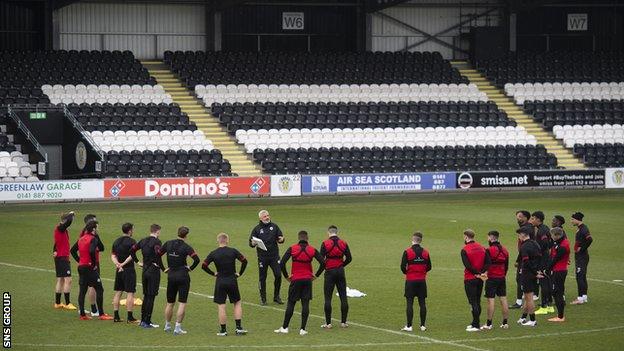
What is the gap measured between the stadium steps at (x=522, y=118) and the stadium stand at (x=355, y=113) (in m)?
→ 0.91

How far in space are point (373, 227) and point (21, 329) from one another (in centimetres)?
1865

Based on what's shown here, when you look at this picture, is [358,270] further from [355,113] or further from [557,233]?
[355,113]

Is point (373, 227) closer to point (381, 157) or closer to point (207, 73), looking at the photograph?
point (381, 157)

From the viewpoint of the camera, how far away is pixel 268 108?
2223 inches

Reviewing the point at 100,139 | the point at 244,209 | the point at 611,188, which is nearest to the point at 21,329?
the point at 244,209

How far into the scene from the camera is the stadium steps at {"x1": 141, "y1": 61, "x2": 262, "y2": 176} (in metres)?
51.7

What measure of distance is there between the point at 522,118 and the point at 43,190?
26696mm

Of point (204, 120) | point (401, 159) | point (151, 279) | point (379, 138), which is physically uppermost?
point (204, 120)

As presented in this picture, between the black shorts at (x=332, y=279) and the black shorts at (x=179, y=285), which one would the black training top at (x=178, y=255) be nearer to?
the black shorts at (x=179, y=285)

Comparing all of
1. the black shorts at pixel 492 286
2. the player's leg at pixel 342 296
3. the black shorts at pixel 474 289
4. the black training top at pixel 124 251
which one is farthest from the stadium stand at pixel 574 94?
the black training top at pixel 124 251

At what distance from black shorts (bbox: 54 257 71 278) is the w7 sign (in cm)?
5004

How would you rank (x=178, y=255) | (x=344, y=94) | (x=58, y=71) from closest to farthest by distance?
(x=178, y=255) → (x=58, y=71) → (x=344, y=94)

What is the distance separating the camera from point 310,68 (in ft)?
201

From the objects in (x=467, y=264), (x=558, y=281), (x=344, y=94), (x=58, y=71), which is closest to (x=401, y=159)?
(x=344, y=94)
